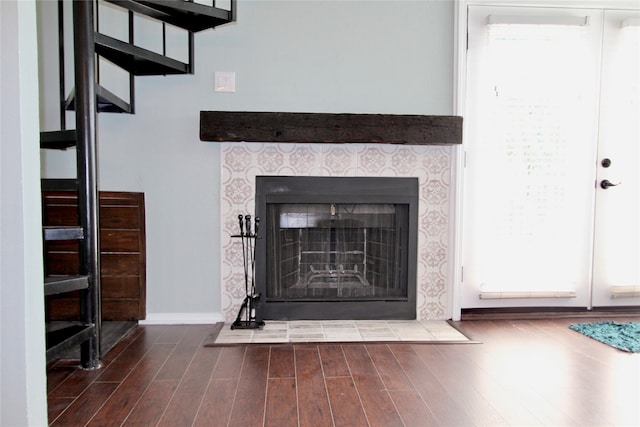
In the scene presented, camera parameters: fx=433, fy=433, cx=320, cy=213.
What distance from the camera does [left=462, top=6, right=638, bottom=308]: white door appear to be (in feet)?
8.93

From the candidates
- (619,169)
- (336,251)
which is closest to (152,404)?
(336,251)

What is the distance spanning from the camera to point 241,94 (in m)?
2.64

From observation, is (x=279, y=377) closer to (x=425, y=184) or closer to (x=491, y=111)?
(x=425, y=184)

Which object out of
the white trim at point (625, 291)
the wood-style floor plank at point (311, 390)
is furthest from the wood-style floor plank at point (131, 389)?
the white trim at point (625, 291)

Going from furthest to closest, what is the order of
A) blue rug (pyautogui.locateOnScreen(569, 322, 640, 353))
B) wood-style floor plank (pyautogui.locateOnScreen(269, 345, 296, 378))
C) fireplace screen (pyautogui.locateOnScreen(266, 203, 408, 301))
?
fireplace screen (pyautogui.locateOnScreen(266, 203, 408, 301))
blue rug (pyautogui.locateOnScreen(569, 322, 640, 353))
wood-style floor plank (pyautogui.locateOnScreen(269, 345, 296, 378))

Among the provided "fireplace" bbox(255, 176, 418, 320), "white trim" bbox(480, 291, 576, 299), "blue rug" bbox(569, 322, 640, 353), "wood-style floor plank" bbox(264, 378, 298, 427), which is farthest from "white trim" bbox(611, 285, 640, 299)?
"wood-style floor plank" bbox(264, 378, 298, 427)

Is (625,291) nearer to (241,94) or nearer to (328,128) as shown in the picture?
(328,128)

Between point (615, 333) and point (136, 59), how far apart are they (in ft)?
10.2

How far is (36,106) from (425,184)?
2.12 m

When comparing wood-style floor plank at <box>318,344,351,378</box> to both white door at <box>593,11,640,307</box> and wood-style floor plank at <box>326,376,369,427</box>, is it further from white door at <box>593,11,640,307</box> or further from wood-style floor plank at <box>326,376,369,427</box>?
white door at <box>593,11,640,307</box>

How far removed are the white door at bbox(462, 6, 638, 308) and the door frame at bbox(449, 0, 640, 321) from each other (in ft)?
0.15

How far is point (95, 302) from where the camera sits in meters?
2.04

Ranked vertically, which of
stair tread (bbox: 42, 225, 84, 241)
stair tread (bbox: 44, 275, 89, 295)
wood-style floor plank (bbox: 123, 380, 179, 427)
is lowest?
wood-style floor plank (bbox: 123, 380, 179, 427)

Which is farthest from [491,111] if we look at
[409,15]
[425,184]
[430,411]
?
[430,411]
